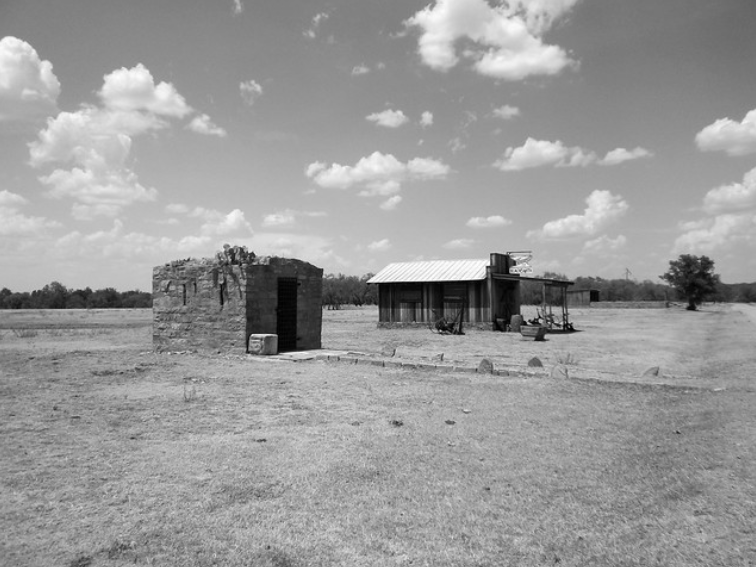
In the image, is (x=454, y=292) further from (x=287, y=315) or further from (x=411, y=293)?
(x=287, y=315)

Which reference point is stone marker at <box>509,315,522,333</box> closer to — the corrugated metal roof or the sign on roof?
the corrugated metal roof

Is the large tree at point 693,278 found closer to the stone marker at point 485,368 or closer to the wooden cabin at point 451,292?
the wooden cabin at point 451,292

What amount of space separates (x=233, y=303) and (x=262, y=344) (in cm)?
155

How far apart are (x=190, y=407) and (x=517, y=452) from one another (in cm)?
519

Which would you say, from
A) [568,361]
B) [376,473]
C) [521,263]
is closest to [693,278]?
[521,263]

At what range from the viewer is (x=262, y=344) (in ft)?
47.6

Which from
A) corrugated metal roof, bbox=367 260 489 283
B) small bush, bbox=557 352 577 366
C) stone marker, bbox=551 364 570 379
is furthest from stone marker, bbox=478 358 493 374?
corrugated metal roof, bbox=367 260 489 283

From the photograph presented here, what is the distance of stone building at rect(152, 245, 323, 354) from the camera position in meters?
14.8

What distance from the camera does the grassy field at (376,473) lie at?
362 cm

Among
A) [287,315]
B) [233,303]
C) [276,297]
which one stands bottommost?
[287,315]

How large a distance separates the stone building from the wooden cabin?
12636 millimetres

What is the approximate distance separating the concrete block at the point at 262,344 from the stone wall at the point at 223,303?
0.21 metres

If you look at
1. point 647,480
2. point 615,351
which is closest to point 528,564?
point 647,480

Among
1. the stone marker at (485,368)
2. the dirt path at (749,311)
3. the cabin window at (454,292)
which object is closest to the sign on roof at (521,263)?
the cabin window at (454,292)
